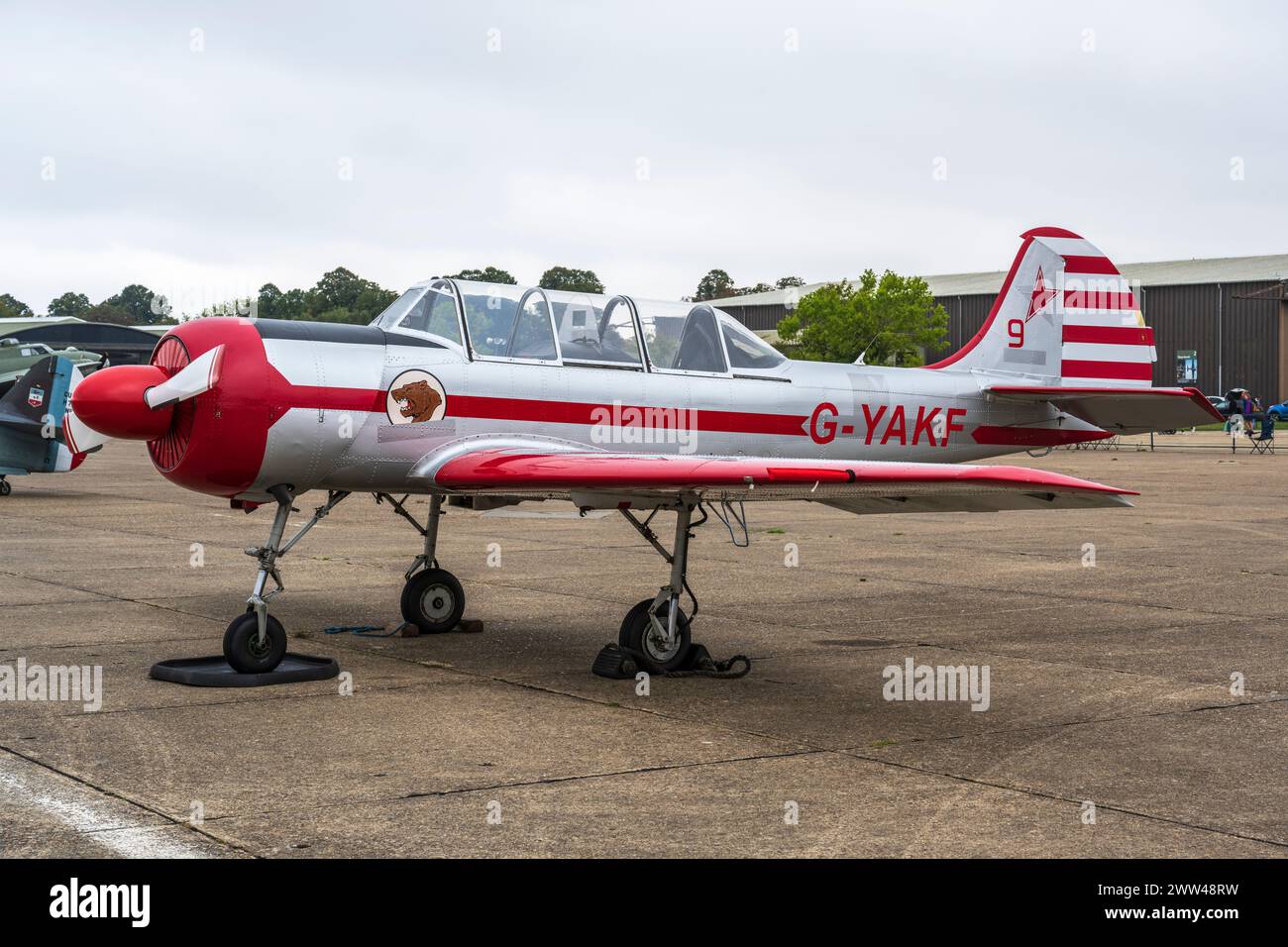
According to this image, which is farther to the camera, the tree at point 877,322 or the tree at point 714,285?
the tree at point 714,285

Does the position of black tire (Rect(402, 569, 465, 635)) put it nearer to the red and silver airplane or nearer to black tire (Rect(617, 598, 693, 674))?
the red and silver airplane

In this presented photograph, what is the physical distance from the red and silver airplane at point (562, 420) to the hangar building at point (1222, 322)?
82.5 meters

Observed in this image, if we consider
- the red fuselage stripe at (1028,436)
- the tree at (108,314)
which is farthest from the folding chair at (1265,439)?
the tree at (108,314)

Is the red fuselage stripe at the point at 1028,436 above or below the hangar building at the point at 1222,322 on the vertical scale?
below

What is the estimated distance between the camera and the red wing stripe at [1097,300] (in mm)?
12039

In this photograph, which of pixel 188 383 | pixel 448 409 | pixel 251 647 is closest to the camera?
pixel 188 383

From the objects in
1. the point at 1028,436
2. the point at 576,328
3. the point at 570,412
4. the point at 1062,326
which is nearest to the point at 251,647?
the point at 570,412

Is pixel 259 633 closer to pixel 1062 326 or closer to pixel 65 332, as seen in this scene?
pixel 1062 326

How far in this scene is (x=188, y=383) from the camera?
7922 millimetres

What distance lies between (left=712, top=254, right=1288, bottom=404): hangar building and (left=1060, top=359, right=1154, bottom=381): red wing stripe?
263ft

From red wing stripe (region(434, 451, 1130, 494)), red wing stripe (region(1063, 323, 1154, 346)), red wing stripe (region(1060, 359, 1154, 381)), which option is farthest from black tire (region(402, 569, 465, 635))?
red wing stripe (region(1063, 323, 1154, 346))

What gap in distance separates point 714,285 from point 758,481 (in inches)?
5904

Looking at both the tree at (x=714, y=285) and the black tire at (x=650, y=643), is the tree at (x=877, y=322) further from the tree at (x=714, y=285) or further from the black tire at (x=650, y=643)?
the black tire at (x=650, y=643)
